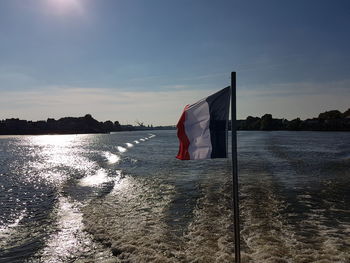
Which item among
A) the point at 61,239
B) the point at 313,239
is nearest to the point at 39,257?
the point at 61,239

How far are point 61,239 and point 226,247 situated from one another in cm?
704

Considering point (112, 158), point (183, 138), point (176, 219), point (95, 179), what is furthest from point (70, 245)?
point (112, 158)

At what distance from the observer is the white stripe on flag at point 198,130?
651 centimetres

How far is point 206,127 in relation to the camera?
6520mm

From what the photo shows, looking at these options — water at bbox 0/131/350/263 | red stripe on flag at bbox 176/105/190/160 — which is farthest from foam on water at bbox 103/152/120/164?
red stripe on flag at bbox 176/105/190/160

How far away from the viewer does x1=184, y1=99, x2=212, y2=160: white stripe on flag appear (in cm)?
651

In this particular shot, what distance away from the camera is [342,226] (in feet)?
38.5

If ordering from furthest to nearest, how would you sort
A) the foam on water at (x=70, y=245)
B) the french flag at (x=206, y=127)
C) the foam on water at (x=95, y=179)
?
the foam on water at (x=95, y=179)
the foam on water at (x=70, y=245)
the french flag at (x=206, y=127)

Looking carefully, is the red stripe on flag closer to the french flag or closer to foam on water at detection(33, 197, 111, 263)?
the french flag

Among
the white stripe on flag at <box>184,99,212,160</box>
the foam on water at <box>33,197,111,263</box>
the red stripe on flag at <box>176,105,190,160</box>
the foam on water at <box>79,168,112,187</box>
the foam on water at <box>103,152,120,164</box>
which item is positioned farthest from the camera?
the foam on water at <box>103,152,120,164</box>

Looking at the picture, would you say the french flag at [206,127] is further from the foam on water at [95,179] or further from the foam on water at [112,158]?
the foam on water at [112,158]

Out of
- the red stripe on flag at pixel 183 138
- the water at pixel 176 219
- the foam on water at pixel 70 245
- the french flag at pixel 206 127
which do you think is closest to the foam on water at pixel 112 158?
the water at pixel 176 219

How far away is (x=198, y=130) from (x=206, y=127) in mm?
229

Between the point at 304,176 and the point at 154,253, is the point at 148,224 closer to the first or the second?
the point at 154,253
